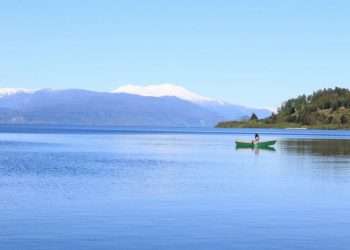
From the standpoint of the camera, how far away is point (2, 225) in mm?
29172

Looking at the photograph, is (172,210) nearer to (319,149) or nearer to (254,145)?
(319,149)

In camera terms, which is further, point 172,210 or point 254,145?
point 254,145

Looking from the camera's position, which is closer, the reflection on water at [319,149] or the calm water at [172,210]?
the calm water at [172,210]

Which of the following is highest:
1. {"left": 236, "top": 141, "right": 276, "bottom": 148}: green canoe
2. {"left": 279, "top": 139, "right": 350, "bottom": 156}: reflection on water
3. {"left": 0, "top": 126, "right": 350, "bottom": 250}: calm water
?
{"left": 236, "top": 141, "right": 276, "bottom": 148}: green canoe

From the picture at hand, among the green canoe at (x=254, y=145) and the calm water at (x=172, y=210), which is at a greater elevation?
the green canoe at (x=254, y=145)

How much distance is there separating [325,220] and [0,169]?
113 ft

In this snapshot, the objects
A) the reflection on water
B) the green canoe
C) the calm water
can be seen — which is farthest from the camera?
the green canoe

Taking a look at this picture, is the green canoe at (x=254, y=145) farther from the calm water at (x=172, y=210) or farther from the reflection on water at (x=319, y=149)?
the calm water at (x=172, y=210)

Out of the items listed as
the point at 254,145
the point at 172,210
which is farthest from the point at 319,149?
the point at 172,210

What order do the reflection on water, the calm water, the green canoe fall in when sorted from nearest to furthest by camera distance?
the calm water, the reflection on water, the green canoe

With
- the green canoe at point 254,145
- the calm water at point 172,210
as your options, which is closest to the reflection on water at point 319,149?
the green canoe at point 254,145

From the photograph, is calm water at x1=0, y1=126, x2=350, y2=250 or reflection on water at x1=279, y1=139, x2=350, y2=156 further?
reflection on water at x1=279, y1=139, x2=350, y2=156

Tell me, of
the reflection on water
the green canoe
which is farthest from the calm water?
the green canoe

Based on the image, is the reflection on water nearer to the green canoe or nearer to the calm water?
the green canoe
